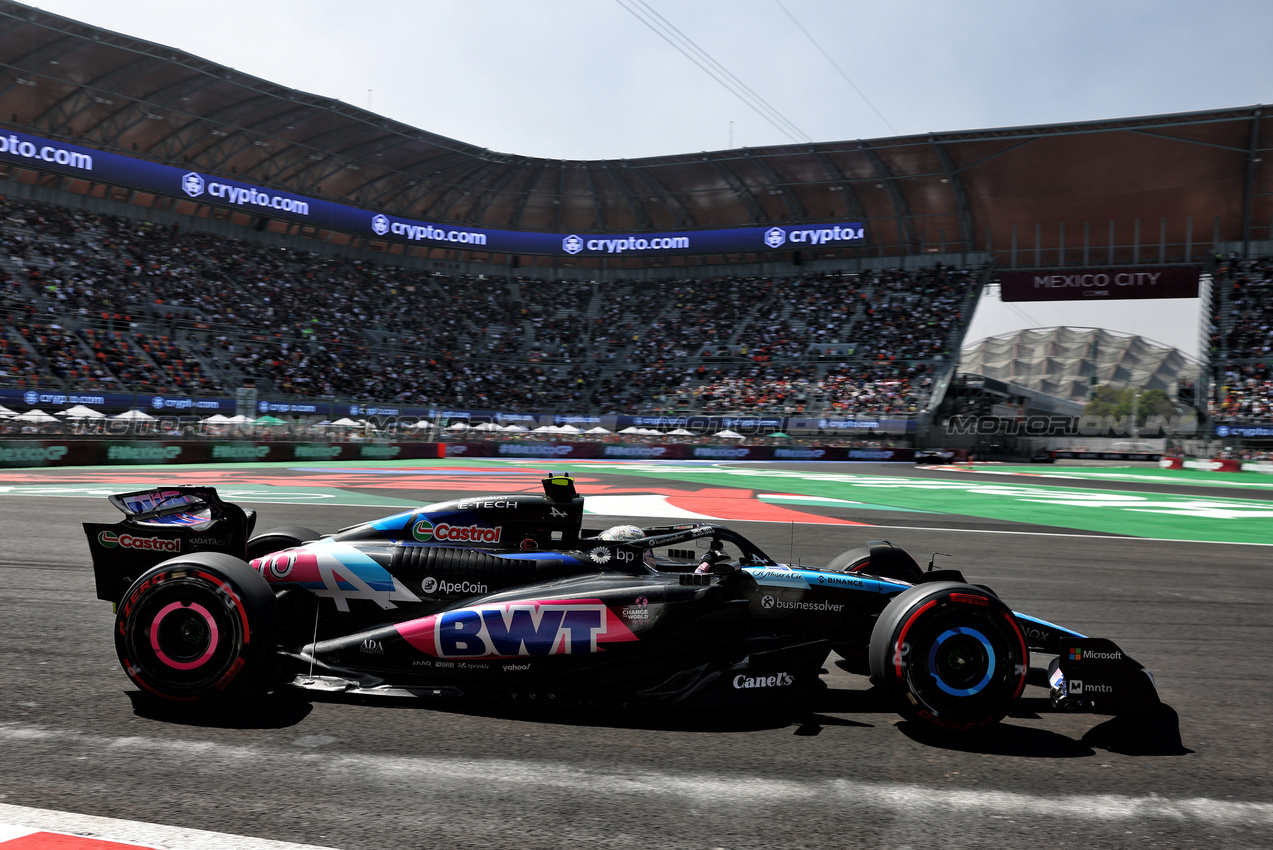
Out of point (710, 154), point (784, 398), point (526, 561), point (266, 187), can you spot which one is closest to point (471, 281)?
point (266, 187)

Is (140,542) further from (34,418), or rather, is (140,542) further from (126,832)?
(34,418)

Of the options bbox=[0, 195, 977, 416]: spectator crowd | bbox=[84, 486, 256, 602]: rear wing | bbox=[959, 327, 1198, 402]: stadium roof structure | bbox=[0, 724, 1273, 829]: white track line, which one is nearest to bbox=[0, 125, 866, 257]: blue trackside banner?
bbox=[0, 195, 977, 416]: spectator crowd

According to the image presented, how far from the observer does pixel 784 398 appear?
44938mm

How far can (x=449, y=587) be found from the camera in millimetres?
4746

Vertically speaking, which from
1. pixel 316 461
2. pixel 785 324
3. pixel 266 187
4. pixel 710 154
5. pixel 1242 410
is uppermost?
pixel 710 154

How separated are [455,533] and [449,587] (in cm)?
49

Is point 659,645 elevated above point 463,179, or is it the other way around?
point 463,179

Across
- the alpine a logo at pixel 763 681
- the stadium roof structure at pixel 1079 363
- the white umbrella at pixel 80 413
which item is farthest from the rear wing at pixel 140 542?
the stadium roof structure at pixel 1079 363

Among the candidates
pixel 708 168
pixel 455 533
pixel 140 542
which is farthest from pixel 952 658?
pixel 708 168

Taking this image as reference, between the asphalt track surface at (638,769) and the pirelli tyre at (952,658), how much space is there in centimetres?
17

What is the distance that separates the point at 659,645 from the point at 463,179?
52.4 meters

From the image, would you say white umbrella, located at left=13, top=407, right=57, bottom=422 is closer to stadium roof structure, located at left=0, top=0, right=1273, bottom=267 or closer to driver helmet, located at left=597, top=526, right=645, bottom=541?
stadium roof structure, located at left=0, top=0, right=1273, bottom=267

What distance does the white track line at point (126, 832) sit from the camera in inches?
108

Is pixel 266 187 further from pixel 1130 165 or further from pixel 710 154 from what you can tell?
pixel 1130 165
